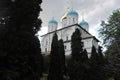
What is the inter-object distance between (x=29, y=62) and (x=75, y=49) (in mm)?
15312

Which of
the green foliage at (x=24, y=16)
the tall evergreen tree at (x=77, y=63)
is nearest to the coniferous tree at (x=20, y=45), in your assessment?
the green foliage at (x=24, y=16)

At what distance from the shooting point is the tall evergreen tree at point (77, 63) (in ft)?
83.6

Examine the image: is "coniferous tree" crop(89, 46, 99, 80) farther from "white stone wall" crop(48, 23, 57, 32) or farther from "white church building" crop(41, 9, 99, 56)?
"white stone wall" crop(48, 23, 57, 32)

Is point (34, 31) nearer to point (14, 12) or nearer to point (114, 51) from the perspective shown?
point (14, 12)

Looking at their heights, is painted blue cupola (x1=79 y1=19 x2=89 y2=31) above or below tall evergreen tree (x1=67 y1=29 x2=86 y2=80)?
above

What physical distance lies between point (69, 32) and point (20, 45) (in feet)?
131

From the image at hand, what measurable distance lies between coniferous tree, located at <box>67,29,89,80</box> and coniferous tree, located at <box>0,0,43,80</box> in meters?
12.6

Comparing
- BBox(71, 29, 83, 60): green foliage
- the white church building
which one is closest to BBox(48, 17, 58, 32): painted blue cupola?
the white church building

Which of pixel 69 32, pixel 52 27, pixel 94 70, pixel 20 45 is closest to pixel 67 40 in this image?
pixel 69 32

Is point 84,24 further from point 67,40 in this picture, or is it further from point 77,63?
point 77,63

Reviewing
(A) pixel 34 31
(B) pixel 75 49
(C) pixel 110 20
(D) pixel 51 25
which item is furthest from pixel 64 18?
(A) pixel 34 31

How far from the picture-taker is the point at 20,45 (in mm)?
12633

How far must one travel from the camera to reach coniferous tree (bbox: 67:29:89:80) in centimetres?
2548

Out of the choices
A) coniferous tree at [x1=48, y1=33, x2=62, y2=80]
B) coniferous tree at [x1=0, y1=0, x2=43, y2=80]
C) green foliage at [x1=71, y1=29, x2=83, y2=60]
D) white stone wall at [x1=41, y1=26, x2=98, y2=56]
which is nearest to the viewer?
coniferous tree at [x1=0, y1=0, x2=43, y2=80]
